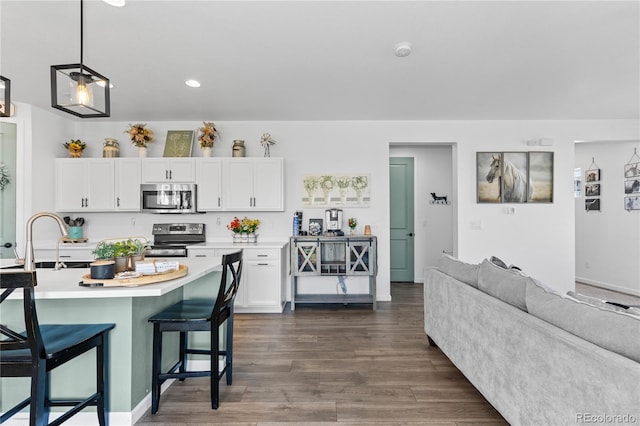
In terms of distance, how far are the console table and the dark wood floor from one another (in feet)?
2.71

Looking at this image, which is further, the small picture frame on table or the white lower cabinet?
the small picture frame on table

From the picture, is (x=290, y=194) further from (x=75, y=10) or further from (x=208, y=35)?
(x=75, y=10)

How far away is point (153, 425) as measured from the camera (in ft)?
6.14

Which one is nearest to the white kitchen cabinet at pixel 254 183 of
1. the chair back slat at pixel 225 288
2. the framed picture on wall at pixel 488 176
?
the chair back slat at pixel 225 288

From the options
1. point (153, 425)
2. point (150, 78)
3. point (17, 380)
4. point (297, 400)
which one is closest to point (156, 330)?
point (153, 425)

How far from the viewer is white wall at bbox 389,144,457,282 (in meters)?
5.78

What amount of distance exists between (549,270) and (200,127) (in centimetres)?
561

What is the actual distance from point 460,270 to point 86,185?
15.9 ft

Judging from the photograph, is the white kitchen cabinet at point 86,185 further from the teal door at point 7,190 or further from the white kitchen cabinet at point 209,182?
the white kitchen cabinet at point 209,182

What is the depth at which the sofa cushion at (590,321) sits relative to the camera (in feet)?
3.80

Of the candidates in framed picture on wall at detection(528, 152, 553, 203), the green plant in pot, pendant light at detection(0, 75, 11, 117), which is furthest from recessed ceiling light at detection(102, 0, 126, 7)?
framed picture on wall at detection(528, 152, 553, 203)

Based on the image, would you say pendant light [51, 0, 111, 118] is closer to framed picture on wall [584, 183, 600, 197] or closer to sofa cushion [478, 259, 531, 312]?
sofa cushion [478, 259, 531, 312]

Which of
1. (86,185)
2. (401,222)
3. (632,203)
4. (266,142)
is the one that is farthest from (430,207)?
(86,185)

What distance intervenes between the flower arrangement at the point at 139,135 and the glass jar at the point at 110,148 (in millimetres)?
272
